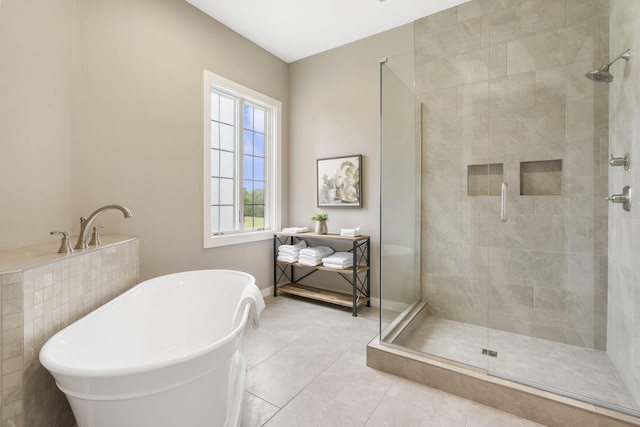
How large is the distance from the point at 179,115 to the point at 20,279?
1.88m

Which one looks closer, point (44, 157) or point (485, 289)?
point (44, 157)

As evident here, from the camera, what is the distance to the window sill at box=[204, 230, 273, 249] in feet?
9.46

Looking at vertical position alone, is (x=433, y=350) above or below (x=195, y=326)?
below

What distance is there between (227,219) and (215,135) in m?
0.91

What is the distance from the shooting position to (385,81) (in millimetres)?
2336

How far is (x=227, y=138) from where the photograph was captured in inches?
125

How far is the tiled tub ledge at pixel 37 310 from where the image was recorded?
1.05 m

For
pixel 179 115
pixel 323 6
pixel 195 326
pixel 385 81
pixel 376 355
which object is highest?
pixel 323 6

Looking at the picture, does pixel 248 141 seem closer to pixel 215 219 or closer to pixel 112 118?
pixel 215 219

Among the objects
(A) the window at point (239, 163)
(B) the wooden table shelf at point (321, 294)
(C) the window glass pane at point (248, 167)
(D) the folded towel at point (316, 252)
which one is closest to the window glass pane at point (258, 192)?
(A) the window at point (239, 163)

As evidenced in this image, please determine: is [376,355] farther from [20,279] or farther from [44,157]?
[44,157]

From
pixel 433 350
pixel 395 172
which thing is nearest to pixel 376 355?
pixel 433 350

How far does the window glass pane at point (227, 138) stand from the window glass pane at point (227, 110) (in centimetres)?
7

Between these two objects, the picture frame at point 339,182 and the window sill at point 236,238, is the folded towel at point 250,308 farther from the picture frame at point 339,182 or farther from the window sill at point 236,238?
the picture frame at point 339,182
